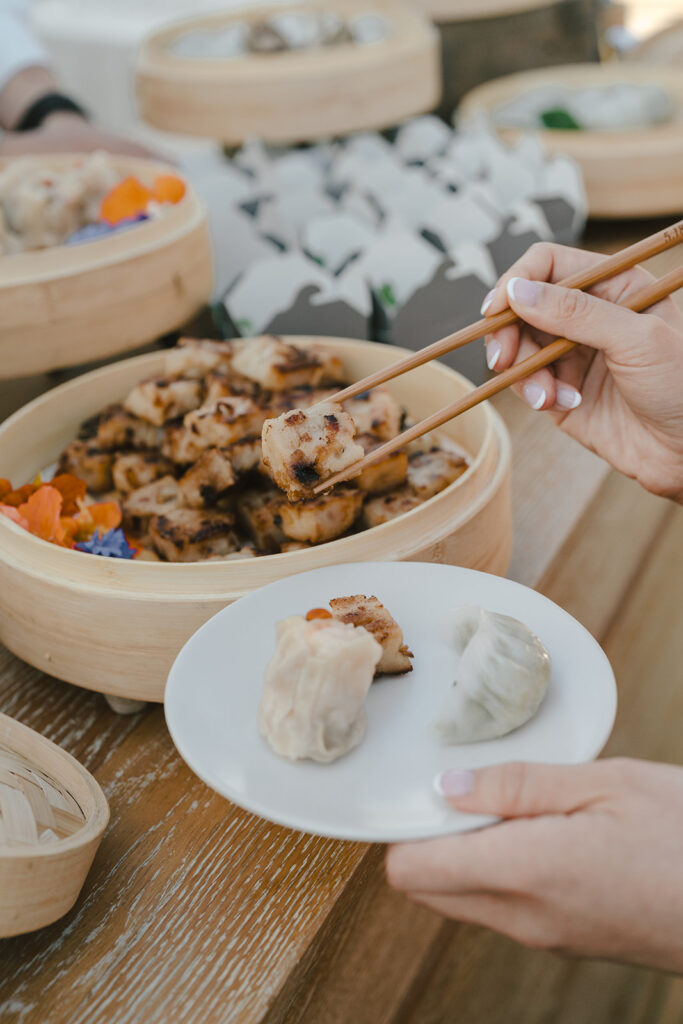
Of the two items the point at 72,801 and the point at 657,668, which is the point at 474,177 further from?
the point at 72,801

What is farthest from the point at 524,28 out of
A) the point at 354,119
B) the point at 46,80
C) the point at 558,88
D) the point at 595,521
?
the point at 595,521

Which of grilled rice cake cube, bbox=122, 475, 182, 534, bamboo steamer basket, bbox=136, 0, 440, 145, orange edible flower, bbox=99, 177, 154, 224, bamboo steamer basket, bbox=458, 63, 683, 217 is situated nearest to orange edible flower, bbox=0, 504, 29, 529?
grilled rice cake cube, bbox=122, 475, 182, 534

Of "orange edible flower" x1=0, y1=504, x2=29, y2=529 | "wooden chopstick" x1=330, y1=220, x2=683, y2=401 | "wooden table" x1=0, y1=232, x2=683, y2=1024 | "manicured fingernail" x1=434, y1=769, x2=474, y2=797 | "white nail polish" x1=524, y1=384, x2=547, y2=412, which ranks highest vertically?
"wooden chopstick" x1=330, y1=220, x2=683, y2=401

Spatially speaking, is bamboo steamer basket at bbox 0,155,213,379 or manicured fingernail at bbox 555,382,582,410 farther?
bamboo steamer basket at bbox 0,155,213,379

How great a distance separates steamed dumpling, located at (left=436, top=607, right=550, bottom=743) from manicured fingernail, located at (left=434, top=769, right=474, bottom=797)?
0.10m

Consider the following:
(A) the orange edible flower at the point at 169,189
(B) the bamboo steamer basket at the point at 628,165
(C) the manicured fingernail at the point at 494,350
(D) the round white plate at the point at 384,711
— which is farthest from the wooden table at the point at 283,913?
(B) the bamboo steamer basket at the point at 628,165

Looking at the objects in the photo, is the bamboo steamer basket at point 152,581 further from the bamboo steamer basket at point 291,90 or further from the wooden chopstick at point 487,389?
the bamboo steamer basket at point 291,90

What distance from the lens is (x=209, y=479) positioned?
156 centimetres

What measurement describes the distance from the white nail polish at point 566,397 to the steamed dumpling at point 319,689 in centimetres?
79

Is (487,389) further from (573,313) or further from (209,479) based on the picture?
(209,479)

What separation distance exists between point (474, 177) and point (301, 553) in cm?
218

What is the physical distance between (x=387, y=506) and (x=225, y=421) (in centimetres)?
Answer: 35

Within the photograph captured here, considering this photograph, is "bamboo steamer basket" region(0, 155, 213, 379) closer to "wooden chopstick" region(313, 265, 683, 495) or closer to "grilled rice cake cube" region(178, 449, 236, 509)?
"grilled rice cake cube" region(178, 449, 236, 509)

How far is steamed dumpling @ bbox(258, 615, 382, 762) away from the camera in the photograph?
1.04m
